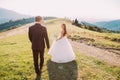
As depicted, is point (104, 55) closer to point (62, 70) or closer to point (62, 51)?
point (62, 51)

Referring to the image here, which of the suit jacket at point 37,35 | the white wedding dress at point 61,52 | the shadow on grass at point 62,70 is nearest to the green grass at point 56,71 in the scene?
the shadow on grass at point 62,70

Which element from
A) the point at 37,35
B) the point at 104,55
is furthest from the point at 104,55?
the point at 37,35

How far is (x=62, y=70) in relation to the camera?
A: 16078 mm

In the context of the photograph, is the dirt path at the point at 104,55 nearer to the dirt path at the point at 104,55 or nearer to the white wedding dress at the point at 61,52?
the dirt path at the point at 104,55

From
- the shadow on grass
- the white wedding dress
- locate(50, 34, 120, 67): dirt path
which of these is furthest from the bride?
locate(50, 34, 120, 67): dirt path

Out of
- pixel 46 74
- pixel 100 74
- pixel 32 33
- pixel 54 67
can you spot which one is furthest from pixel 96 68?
pixel 32 33

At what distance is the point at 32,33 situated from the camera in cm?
1384

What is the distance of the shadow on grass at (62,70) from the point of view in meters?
14.9

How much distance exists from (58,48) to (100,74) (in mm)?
3946

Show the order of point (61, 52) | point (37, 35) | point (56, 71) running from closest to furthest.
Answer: point (37, 35) → point (56, 71) → point (61, 52)

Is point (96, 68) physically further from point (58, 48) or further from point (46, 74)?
point (46, 74)

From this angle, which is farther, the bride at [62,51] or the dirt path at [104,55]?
the dirt path at [104,55]

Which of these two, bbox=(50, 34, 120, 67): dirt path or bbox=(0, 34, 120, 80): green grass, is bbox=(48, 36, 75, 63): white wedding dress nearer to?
bbox=(0, 34, 120, 80): green grass

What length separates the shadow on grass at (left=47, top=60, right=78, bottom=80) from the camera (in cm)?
1492
